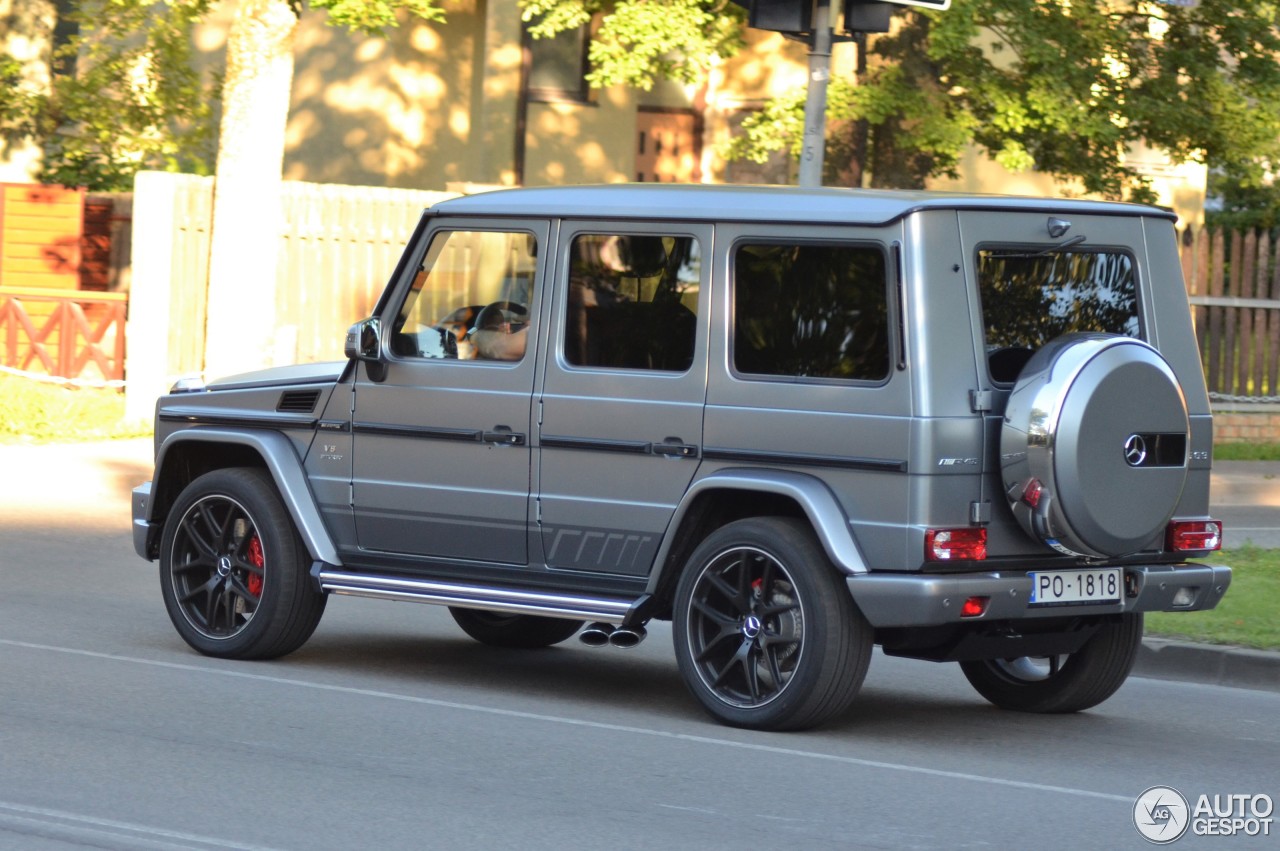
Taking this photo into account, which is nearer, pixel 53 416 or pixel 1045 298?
pixel 1045 298

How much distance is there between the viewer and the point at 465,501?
830cm

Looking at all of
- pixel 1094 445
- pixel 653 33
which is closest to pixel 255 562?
pixel 1094 445

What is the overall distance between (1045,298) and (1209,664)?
284cm

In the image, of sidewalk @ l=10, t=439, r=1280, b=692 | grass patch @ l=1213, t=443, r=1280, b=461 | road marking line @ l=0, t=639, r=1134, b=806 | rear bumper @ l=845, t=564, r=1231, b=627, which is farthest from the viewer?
grass patch @ l=1213, t=443, r=1280, b=461

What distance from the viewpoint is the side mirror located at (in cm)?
848

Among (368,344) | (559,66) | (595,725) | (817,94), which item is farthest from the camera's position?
(559,66)

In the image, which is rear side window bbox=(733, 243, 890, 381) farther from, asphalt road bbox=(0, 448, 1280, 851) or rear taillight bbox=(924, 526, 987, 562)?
asphalt road bbox=(0, 448, 1280, 851)

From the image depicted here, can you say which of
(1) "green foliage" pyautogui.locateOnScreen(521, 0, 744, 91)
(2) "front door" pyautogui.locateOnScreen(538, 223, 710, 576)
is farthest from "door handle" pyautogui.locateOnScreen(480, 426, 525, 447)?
(1) "green foliage" pyautogui.locateOnScreen(521, 0, 744, 91)

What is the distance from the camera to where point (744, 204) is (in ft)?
25.3

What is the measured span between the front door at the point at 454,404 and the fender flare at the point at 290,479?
17 cm

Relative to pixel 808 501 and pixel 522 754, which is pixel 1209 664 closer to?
Result: pixel 808 501

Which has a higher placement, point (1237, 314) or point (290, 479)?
point (1237, 314)

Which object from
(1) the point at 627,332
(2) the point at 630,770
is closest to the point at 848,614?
(2) the point at 630,770

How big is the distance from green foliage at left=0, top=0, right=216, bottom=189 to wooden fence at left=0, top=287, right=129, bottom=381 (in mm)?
2703
